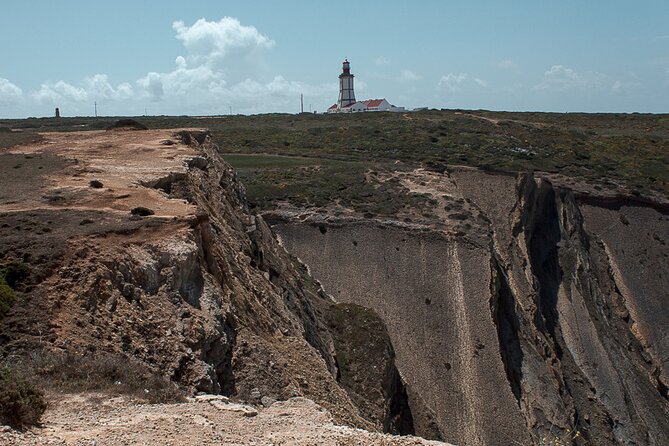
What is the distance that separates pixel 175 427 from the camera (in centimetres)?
1009

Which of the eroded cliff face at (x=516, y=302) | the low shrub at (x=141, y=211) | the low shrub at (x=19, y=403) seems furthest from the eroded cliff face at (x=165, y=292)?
the eroded cliff face at (x=516, y=302)

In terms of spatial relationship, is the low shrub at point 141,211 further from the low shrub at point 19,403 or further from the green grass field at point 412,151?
the green grass field at point 412,151

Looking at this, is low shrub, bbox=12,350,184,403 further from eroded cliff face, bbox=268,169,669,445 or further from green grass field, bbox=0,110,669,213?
green grass field, bbox=0,110,669,213

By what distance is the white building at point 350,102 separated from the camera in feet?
370

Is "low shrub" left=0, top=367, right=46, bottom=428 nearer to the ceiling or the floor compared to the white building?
nearer to the floor

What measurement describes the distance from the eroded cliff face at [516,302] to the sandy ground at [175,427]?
15.9m

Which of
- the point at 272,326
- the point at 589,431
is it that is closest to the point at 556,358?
the point at 589,431

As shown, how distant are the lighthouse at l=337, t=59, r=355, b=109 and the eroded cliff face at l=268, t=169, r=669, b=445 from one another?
63617 millimetres

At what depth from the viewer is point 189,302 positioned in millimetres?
15547

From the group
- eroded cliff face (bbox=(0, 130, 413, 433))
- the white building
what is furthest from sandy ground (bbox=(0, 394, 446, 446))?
the white building

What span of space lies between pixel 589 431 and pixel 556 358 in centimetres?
480

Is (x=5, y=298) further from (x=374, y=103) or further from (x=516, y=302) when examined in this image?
(x=374, y=103)

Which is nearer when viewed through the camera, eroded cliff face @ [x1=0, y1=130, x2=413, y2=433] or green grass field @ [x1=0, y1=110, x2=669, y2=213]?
eroded cliff face @ [x1=0, y1=130, x2=413, y2=433]

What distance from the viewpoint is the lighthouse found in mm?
112875
